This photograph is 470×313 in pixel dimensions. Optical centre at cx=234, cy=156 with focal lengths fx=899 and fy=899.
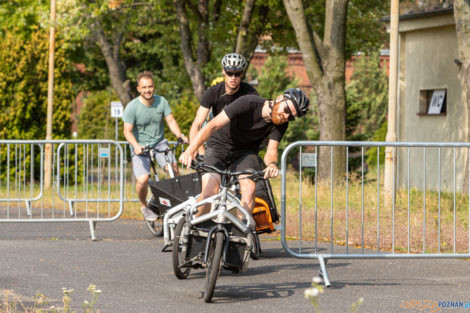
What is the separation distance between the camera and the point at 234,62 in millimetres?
8266

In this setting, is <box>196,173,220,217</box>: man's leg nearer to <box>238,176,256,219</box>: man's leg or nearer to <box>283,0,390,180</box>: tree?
<box>238,176,256,219</box>: man's leg

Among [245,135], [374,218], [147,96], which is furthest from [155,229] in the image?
[245,135]

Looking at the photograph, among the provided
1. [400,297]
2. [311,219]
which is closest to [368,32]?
[311,219]

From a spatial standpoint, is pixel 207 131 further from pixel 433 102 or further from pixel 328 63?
pixel 433 102

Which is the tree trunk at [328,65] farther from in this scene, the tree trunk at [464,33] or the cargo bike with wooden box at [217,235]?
the cargo bike with wooden box at [217,235]

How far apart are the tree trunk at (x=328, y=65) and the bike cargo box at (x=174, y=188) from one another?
9068 mm

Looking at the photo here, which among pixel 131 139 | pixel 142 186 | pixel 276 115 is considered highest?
pixel 276 115

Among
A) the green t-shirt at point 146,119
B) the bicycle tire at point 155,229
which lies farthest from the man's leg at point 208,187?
the bicycle tire at point 155,229

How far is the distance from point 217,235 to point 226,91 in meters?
2.28

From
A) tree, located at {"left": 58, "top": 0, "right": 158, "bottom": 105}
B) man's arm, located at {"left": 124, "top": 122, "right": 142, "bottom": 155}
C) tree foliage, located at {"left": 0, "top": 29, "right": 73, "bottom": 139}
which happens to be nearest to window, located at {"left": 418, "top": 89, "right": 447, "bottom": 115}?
tree, located at {"left": 58, "top": 0, "right": 158, "bottom": 105}

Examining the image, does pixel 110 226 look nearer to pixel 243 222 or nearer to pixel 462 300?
pixel 243 222

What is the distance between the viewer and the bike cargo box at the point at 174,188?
960 centimetres

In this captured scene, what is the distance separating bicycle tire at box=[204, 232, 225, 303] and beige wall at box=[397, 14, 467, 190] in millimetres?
12917

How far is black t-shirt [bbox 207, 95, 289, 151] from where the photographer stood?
7422 mm
